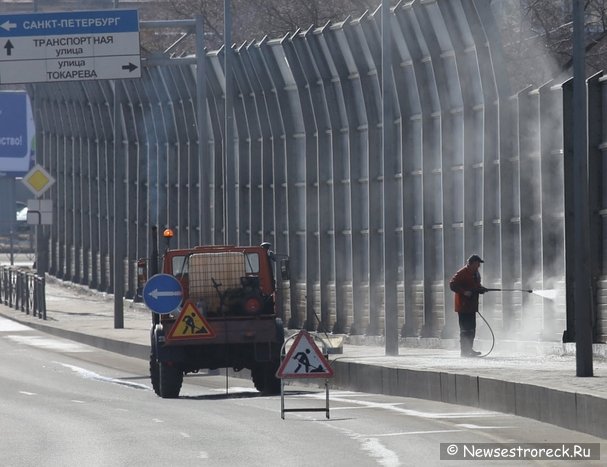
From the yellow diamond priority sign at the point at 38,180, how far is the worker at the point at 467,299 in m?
23.2

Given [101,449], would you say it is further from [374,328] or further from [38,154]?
[38,154]

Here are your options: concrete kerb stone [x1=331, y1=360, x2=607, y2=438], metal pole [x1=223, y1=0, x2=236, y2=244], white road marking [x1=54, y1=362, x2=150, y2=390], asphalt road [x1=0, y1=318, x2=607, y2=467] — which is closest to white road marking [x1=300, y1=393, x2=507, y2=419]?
asphalt road [x1=0, y1=318, x2=607, y2=467]

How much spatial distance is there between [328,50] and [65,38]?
9.11m

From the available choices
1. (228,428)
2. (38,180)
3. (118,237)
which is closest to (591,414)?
(228,428)

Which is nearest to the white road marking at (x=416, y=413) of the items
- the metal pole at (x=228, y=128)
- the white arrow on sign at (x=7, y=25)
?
the metal pole at (x=228, y=128)

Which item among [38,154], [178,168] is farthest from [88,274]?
[178,168]

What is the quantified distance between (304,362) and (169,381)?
564 centimetres

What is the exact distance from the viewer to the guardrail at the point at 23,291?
47375 millimetres

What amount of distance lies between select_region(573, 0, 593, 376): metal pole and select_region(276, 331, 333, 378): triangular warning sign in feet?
9.24

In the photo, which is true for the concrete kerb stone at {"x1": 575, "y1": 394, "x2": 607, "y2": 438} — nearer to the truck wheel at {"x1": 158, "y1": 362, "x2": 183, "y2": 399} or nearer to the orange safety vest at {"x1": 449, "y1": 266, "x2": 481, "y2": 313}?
the truck wheel at {"x1": 158, "y1": 362, "x2": 183, "y2": 399}

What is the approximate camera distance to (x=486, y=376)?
20828 mm

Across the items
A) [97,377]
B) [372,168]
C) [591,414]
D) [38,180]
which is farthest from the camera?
[38,180]

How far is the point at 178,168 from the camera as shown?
46375 mm

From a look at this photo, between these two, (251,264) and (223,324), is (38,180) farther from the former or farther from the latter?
(223,324)
